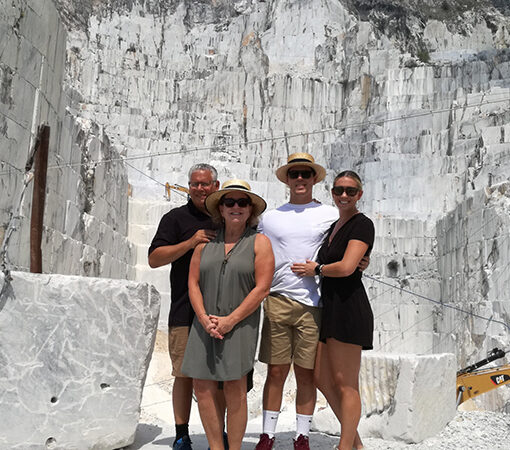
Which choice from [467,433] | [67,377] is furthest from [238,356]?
[467,433]

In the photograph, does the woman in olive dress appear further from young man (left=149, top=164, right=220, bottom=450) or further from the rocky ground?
the rocky ground

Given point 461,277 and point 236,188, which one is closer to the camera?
point 236,188

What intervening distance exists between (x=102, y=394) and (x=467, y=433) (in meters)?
2.90

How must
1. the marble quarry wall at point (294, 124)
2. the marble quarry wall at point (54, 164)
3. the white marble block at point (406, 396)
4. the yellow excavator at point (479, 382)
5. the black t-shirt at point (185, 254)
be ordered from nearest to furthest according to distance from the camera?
1. the black t-shirt at point (185, 254)
2. the white marble block at point (406, 396)
3. the marble quarry wall at point (54, 164)
4. the yellow excavator at point (479, 382)
5. the marble quarry wall at point (294, 124)

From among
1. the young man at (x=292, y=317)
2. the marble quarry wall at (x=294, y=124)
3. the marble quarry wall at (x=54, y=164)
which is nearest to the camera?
the young man at (x=292, y=317)

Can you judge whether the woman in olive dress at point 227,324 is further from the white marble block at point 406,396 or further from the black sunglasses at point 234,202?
the white marble block at point 406,396

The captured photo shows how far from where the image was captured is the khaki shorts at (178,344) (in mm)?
3844

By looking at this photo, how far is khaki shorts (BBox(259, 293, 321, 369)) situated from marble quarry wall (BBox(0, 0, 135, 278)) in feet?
5.56

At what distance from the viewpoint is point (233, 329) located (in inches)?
131

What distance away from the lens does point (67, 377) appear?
144 inches

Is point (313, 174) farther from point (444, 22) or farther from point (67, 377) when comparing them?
point (444, 22)

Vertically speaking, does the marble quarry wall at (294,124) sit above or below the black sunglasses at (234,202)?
above

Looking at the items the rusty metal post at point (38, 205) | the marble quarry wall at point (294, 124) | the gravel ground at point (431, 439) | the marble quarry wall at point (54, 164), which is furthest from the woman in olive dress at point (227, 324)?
the marble quarry wall at point (294, 124)

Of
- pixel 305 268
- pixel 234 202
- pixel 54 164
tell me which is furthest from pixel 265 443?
pixel 54 164
